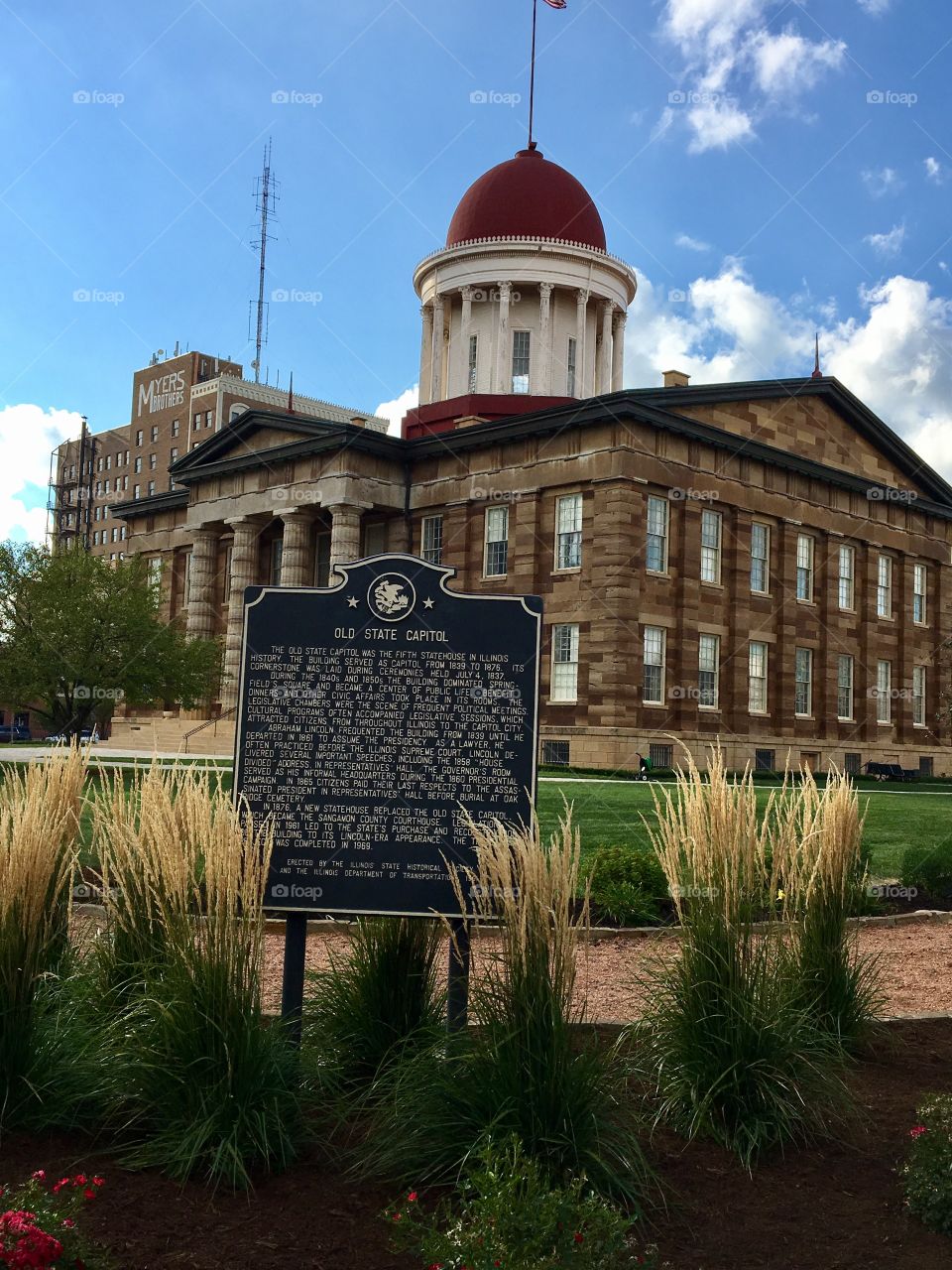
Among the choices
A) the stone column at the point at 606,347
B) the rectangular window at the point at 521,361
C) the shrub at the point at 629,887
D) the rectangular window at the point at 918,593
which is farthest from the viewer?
the stone column at the point at 606,347

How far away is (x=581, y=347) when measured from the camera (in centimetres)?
5578

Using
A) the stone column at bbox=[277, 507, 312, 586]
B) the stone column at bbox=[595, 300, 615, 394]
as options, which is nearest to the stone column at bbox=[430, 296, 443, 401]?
the stone column at bbox=[595, 300, 615, 394]

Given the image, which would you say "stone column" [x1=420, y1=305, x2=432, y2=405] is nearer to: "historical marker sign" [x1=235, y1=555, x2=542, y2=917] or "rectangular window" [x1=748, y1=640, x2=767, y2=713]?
"rectangular window" [x1=748, y1=640, x2=767, y2=713]

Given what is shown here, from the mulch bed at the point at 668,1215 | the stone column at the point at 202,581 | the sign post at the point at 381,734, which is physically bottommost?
the mulch bed at the point at 668,1215

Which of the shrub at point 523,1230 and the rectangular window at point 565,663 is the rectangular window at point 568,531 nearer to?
the rectangular window at point 565,663

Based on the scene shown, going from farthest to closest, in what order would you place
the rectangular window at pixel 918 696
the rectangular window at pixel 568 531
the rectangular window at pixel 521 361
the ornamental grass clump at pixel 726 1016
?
the rectangular window at pixel 521 361 < the rectangular window at pixel 918 696 < the rectangular window at pixel 568 531 < the ornamental grass clump at pixel 726 1016

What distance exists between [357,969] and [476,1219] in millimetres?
2720

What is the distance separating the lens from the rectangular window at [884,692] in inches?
1991

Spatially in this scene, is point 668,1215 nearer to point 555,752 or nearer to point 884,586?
point 555,752

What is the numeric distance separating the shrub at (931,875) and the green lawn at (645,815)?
82 centimetres

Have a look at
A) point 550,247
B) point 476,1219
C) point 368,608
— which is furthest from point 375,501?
point 476,1219

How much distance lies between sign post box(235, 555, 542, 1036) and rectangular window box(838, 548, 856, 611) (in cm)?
4420

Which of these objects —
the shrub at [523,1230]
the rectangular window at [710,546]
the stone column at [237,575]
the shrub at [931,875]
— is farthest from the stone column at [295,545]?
the shrub at [523,1230]

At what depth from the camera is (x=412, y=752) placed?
6.86 m
